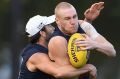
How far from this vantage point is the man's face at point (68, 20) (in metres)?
10.2

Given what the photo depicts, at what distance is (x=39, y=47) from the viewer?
11.0 metres

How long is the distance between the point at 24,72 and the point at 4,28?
775 inches

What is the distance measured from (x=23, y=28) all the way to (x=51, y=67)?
1798 cm

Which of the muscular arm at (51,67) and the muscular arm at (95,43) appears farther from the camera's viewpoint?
the muscular arm at (51,67)

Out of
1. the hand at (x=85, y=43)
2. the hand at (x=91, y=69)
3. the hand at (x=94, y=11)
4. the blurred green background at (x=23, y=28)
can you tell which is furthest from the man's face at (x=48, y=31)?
the blurred green background at (x=23, y=28)

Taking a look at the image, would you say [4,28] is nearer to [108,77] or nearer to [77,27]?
[108,77]

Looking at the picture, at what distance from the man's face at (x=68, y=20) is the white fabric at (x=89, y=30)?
481 mm

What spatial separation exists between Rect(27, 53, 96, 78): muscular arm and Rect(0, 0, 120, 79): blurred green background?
15841 millimetres

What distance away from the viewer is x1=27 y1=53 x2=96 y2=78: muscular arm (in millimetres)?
10219

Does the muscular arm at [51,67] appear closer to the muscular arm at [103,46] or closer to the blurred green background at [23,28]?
the muscular arm at [103,46]

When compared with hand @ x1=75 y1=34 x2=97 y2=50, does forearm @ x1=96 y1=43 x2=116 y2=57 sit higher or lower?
lower

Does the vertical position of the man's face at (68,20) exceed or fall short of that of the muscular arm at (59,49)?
it exceeds it

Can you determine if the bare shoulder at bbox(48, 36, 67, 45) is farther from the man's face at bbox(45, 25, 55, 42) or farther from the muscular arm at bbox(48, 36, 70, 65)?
the man's face at bbox(45, 25, 55, 42)

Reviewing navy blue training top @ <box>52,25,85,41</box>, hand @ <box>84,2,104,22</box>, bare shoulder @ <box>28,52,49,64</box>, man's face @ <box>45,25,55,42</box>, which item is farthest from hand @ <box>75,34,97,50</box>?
hand @ <box>84,2,104,22</box>
